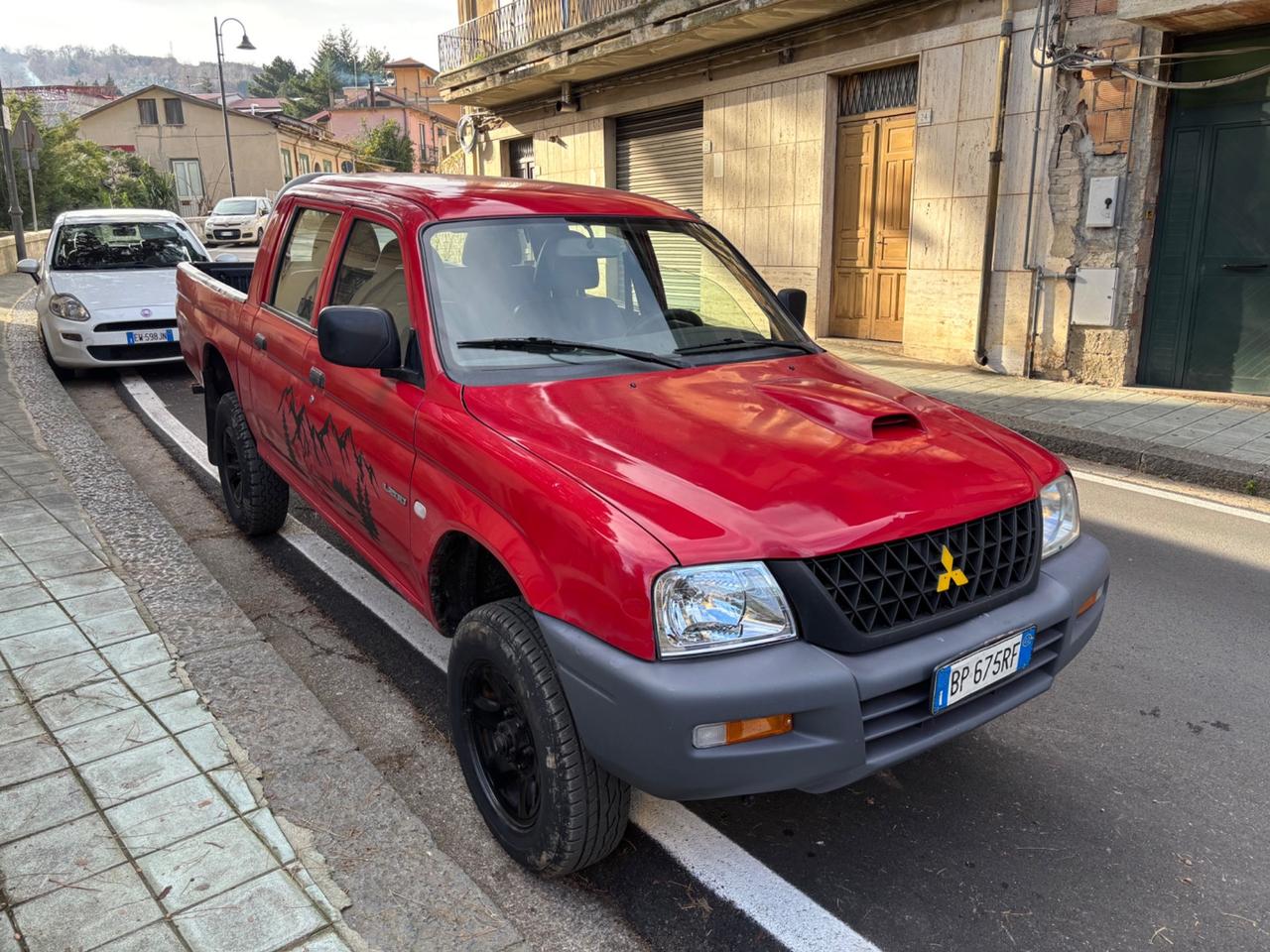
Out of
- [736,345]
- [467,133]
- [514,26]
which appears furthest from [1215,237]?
[467,133]

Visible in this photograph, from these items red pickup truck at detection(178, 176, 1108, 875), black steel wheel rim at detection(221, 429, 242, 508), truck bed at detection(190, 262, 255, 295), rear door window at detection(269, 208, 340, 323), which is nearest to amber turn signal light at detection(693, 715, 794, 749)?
red pickup truck at detection(178, 176, 1108, 875)

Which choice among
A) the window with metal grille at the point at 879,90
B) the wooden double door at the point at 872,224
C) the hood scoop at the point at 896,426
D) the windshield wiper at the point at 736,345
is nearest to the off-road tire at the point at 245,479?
the windshield wiper at the point at 736,345

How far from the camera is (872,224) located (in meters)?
12.2

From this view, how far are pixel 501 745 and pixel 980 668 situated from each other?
1307 millimetres

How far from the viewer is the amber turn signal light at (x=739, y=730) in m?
2.15

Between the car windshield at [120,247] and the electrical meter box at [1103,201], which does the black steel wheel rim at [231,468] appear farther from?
the electrical meter box at [1103,201]

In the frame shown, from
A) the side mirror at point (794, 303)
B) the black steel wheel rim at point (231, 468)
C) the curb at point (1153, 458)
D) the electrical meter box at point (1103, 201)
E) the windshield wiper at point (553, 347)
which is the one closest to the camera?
the windshield wiper at point (553, 347)

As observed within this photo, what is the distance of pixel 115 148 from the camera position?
5594cm

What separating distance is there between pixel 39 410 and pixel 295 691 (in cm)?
575

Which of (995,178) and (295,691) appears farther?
(995,178)

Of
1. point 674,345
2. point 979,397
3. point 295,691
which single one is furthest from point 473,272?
point 979,397

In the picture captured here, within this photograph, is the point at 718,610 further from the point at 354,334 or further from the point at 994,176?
the point at 994,176

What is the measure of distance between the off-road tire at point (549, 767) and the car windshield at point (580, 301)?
889mm

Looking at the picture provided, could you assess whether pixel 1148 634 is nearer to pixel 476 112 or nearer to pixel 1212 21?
pixel 1212 21
